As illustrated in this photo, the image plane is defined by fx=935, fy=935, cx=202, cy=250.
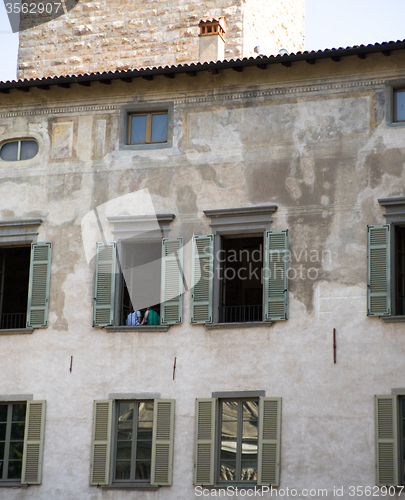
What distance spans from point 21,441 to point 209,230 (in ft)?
16.7

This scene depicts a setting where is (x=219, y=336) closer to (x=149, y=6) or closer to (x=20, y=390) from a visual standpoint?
(x=20, y=390)

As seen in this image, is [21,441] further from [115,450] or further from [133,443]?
[133,443]

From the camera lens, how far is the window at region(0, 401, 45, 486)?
1652 cm

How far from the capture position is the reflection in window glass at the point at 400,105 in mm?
16719

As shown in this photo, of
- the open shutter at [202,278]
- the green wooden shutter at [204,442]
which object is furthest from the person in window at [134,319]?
the green wooden shutter at [204,442]

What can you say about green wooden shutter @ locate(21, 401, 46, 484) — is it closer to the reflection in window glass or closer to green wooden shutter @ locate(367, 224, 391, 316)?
green wooden shutter @ locate(367, 224, 391, 316)

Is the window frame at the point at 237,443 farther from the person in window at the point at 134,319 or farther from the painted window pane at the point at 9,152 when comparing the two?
the painted window pane at the point at 9,152

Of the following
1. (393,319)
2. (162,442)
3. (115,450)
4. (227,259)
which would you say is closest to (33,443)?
(115,450)

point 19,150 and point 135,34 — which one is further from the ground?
point 135,34

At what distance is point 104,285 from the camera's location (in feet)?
56.4

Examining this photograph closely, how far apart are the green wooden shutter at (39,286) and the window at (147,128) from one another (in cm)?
267

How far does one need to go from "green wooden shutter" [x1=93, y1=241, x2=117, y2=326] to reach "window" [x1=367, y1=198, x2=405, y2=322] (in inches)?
183

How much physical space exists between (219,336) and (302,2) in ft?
47.7

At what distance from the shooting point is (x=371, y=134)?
54.7ft
